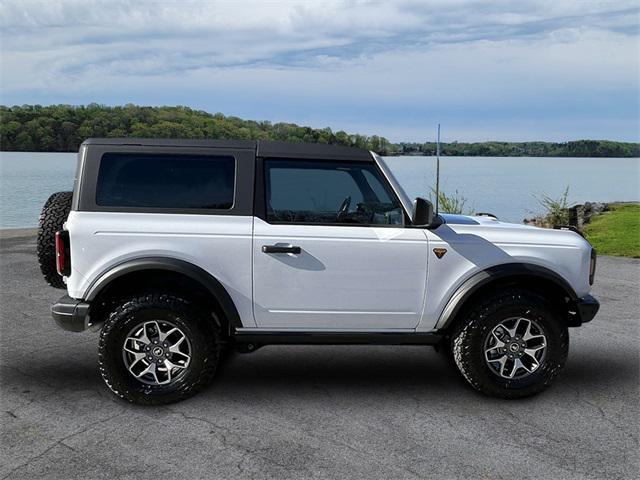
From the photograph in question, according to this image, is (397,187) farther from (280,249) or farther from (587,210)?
(587,210)

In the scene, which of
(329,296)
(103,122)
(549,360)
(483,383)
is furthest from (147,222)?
(103,122)

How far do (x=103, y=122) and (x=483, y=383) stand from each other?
21.9 meters

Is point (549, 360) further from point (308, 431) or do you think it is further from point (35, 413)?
point (35, 413)

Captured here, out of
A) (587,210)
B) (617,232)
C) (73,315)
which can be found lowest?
(587,210)

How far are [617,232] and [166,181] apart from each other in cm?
1387

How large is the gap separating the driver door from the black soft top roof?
2.2 inches

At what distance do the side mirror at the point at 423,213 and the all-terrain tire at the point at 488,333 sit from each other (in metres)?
0.78

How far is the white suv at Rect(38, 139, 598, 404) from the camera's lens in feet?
14.9

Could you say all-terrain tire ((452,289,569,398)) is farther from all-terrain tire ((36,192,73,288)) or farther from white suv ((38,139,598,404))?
all-terrain tire ((36,192,73,288))

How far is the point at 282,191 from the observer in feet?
15.6

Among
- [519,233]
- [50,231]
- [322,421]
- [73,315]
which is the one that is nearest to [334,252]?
[322,421]

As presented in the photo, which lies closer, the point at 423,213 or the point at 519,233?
the point at 423,213

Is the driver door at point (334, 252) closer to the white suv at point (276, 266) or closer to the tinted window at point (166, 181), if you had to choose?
the white suv at point (276, 266)

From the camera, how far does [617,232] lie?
15664mm
